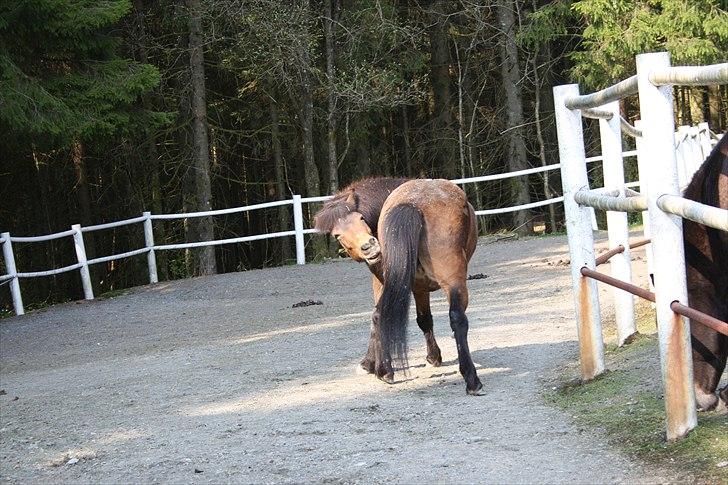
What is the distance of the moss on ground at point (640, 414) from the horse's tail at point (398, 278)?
1.00 meters

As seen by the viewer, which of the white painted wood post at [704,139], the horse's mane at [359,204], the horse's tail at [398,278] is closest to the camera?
the horse's tail at [398,278]

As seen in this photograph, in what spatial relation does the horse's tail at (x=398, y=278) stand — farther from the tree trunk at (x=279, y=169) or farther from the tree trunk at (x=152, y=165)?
the tree trunk at (x=279, y=169)

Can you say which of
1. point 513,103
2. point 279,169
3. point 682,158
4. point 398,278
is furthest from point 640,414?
point 279,169

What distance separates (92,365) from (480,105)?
19.0 meters

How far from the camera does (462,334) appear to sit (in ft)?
18.6

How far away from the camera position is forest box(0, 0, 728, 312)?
13086 millimetres

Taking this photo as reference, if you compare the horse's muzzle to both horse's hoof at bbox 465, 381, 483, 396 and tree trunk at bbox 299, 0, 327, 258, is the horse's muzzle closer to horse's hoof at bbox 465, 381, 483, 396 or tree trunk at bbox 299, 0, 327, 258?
horse's hoof at bbox 465, 381, 483, 396

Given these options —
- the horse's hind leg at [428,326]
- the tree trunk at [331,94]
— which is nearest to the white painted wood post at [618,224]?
the horse's hind leg at [428,326]

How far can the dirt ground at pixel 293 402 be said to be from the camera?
417 centimetres

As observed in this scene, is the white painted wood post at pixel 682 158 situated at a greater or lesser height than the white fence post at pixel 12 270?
greater

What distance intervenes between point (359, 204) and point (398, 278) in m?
0.90

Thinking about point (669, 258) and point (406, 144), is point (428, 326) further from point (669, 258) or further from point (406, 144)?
point (406, 144)

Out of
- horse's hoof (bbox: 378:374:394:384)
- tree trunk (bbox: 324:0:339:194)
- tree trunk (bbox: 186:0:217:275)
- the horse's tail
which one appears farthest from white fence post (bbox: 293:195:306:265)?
the horse's tail

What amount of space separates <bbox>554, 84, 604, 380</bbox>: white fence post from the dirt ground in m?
0.43
